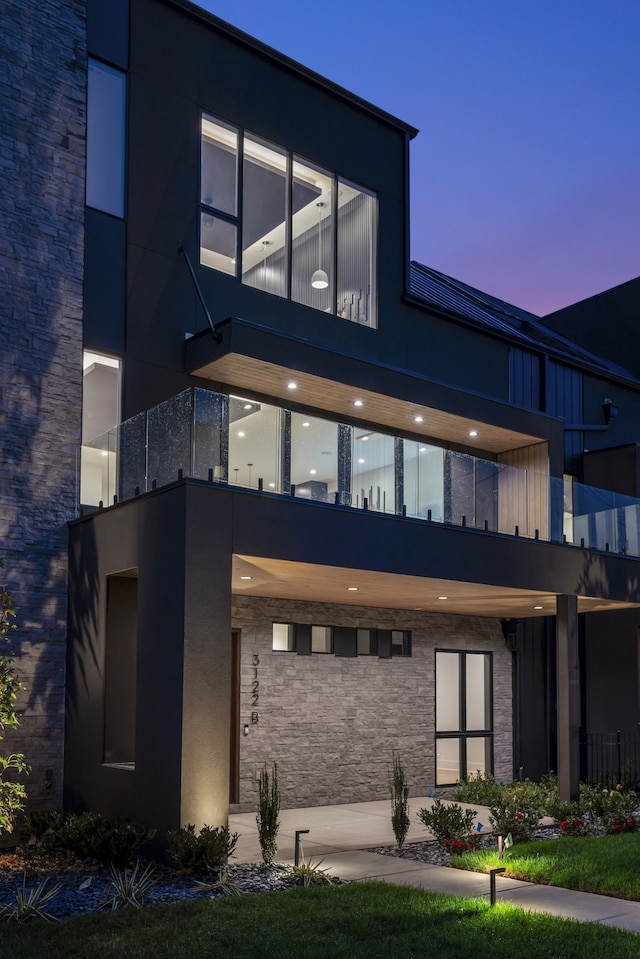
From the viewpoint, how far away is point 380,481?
1373 centimetres

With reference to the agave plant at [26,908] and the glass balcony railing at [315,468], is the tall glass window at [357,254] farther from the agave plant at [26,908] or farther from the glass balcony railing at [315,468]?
the agave plant at [26,908]

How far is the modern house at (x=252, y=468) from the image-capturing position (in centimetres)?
1163

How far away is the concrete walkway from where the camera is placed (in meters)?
9.10

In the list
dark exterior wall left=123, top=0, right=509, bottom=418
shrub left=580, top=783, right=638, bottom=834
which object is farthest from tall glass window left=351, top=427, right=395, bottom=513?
shrub left=580, top=783, right=638, bottom=834

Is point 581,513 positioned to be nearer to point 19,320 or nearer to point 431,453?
point 431,453

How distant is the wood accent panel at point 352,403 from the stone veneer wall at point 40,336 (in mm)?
2418

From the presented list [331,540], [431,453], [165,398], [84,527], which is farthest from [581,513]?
[84,527]

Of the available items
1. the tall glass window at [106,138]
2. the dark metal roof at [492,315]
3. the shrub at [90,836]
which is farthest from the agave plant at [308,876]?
the dark metal roof at [492,315]

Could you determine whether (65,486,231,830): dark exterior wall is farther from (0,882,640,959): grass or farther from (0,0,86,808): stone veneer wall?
(0,882,640,959): grass

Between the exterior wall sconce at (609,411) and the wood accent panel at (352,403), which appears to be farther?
the exterior wall sconce at (609,411)

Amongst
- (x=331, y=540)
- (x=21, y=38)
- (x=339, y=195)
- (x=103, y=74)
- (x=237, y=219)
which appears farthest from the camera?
(x=339, y=195)

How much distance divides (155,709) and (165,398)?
202 inches

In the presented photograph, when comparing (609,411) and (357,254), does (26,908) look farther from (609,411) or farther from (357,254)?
(609,411)

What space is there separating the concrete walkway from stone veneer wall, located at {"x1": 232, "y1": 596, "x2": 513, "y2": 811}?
1.88ft
